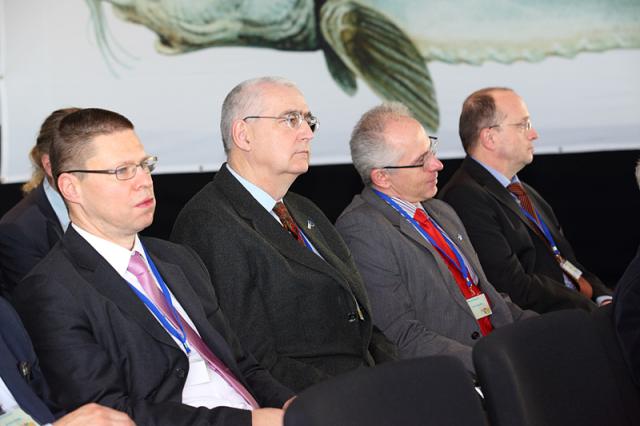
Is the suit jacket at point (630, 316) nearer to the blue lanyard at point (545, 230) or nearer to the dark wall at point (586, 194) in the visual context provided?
the blue lanyard at point (545, 230)

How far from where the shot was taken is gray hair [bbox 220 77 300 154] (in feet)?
11.0

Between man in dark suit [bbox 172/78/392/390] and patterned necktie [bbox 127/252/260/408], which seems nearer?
patterned necktie [bbox 127/252/260/408]

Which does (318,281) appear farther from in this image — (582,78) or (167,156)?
(582,78)

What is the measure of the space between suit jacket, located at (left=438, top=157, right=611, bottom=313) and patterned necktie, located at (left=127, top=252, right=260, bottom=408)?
1.75 metres

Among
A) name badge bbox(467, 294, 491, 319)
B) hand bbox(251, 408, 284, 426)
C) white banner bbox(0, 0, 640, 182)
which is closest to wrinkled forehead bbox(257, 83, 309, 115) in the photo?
name badge bbox(467, 294, 491, 319)

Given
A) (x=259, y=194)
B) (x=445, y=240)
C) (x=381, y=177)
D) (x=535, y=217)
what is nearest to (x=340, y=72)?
(x=535, y=217)

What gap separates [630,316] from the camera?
242 cm

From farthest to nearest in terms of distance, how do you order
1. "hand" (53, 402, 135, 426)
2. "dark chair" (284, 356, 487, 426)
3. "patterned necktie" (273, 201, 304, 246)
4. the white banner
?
the white banner → "patterned necktie" (273, 201, 304, 246) → "hand" (53, 402, 135, 426) → "dark chair" (284, 356, 487, 426)

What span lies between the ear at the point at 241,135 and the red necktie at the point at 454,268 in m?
0.88

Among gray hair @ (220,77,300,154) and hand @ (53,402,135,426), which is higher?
gray hair @ (220,77,300,154)

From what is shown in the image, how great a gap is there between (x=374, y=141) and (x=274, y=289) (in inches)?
42.4

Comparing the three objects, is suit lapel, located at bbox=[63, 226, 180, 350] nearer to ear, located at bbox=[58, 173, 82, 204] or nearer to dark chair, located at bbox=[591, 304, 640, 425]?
ear, located at bbox=[58, 173, 82, 204]

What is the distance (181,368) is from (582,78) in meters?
3.89

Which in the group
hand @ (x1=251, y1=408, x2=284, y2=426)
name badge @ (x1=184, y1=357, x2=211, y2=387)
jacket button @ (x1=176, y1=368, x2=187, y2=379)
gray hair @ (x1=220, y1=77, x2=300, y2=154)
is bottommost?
hand @ (x1=251, y1=408, x2=284, y2=426)
